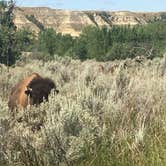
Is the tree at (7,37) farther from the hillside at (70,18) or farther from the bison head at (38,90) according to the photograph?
the hillside at (70,18)

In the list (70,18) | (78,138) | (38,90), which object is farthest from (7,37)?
(70,18)

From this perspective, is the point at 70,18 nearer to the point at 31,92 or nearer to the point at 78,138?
the point at 31,92

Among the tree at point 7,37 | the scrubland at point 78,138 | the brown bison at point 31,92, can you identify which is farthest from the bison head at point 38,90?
the tree at point 7,37

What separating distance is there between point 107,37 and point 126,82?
140 feet

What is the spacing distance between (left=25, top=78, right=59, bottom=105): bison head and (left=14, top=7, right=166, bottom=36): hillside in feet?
409

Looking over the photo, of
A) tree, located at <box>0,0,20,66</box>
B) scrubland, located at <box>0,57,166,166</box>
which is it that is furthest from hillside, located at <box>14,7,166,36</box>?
scrubland, located at <box>0,57,166,166</box>

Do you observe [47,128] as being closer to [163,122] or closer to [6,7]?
[163,122]

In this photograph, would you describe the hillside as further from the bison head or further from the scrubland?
the scrubland

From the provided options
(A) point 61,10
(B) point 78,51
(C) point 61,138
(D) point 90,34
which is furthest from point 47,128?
(A) point 61,10

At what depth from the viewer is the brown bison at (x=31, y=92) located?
304 inches

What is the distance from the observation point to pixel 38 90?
7.84 m

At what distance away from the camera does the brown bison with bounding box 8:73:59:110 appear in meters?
7.72

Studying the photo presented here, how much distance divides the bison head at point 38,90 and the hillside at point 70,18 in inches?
4909

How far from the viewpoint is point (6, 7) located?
119ft
